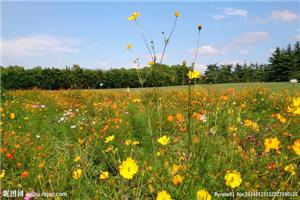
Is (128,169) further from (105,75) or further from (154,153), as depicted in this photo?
(105,75)

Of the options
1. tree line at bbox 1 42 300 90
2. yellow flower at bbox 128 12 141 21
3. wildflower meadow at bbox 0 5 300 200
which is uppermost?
tree line at bbox 1 42 300 90

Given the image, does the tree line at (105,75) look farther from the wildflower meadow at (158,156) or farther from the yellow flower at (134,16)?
the yellow flower at (134,16)

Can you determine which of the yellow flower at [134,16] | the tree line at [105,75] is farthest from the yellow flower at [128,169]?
the tree line at [105,75]

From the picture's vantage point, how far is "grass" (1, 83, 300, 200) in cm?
189

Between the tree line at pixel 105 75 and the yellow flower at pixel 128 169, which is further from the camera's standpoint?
the tree line at pixel 105 75

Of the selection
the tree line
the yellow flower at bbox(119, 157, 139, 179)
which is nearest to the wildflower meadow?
the yellow flower at bbox(119, 157, 139, 179)

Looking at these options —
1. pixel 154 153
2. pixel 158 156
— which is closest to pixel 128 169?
pixel 154 153

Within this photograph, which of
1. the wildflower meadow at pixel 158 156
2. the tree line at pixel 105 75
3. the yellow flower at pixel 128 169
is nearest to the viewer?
the yellow flower at pixel 128 169

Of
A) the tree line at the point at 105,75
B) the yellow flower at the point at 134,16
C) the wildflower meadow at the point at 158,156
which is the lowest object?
the wildflower meadow at the point at 158,156

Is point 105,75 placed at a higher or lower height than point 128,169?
higher

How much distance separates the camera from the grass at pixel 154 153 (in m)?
1.89

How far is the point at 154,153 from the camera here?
5.45ft

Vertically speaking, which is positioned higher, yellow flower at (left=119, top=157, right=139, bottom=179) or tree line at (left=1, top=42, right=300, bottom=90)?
tree line at (left=1, top=42, right=300, bottom=90)

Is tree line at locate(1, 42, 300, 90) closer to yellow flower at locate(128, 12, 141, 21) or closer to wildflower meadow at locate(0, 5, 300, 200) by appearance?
wildflower meadow at locate(0, 5, 300, 200)
